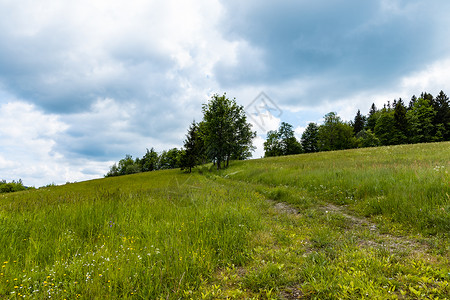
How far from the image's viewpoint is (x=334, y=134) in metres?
73.2

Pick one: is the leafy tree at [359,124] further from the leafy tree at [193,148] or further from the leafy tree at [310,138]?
the leafy tree at [193,148]

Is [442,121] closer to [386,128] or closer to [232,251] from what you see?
[386,128]

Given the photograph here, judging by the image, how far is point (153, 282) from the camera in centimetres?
323

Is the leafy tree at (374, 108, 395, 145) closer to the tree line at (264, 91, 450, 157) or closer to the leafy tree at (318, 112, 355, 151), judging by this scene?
the tree line at (264, 91, 450, 157)

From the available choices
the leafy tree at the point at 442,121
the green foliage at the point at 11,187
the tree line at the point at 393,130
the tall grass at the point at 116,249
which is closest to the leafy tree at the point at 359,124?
the tree line at the point at 393,130

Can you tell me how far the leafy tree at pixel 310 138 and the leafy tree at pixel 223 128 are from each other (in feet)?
209

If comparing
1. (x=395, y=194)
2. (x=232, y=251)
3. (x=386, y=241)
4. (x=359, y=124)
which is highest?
(x=359, y=124)

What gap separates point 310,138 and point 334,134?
578 inches

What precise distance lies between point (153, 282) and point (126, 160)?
12826 cm

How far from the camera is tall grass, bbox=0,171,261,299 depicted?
3076mm

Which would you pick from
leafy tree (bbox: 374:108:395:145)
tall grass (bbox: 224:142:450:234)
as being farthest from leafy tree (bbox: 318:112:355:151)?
tall grass (bbox: 224:142:450:234)

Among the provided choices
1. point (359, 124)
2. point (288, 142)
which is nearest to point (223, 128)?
point (288, 142)

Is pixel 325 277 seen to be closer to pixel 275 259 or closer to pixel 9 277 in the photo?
pixel 275 259

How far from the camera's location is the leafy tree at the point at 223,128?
32.4 metres
